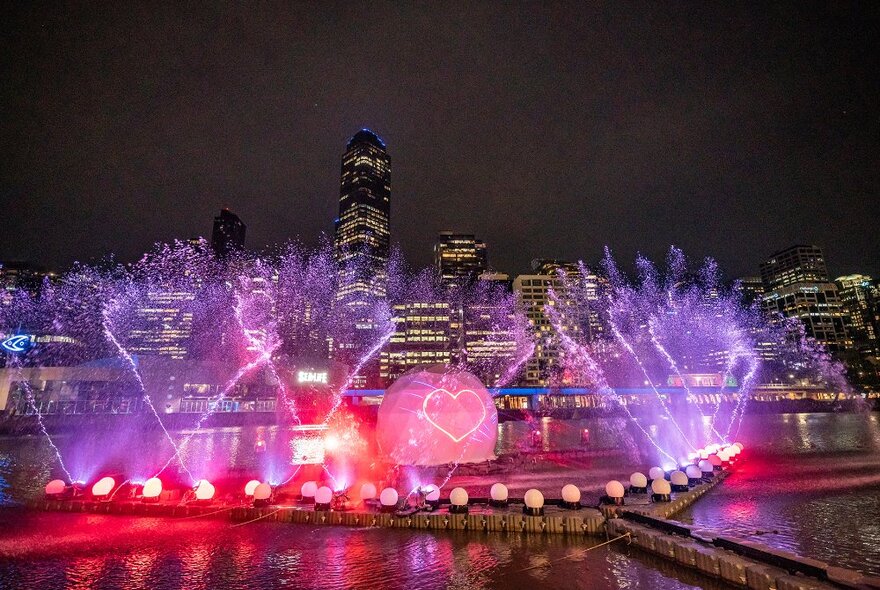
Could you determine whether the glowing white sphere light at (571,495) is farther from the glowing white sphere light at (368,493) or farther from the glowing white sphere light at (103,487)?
the glowing white sphere light at (103,487)

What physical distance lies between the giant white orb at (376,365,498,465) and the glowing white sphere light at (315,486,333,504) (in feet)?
28.5

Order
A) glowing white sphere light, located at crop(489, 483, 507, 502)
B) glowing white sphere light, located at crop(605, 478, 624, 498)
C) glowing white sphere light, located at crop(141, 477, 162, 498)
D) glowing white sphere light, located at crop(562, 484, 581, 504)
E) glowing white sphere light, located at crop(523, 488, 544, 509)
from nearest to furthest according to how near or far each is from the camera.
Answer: glowing white sphere light, located at crop(523, 488, 544, 509) < glowing white sphere light, located at crop(562, 484, 581, 504) < glowing white sphere light, located at crop(605, 478, 624, 498) < glowing white sphere light, located at crop(489, 483, 507, 502) < glowing white sphere light, located at crop(141, 477, 162, 498)

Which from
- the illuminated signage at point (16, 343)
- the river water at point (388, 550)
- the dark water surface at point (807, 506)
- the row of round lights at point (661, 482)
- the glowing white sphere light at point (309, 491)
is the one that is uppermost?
the illuminated signage at point (16, 343)

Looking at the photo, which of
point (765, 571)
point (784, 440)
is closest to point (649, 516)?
point (765, 571)

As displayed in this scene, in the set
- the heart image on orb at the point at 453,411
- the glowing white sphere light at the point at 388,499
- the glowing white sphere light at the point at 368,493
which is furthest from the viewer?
the heart image on orb at the point at 453,411

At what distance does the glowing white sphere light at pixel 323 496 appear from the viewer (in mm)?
16359

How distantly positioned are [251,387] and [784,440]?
79.8m

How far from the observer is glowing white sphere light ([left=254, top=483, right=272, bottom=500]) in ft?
54.7

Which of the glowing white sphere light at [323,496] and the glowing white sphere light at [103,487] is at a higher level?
the glowing white sphere light at [103,487]

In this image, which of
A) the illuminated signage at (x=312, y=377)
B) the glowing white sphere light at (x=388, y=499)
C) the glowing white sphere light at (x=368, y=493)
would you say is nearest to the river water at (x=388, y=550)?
the glowing white sphere light at (x=388, y=499)

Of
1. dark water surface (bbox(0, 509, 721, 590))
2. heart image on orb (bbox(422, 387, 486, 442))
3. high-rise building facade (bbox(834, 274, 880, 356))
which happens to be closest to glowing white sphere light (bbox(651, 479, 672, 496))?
dark water surface (bbox(0, 509, 721, 590))

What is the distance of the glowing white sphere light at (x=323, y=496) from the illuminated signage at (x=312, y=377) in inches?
2957

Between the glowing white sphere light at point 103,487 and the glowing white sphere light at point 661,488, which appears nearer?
the glowing white sphere light at point 661,488

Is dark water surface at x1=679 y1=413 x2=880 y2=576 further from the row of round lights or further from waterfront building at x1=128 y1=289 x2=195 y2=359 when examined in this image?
waterfront building at x1=128 y1=289 x2=195 y2=359
